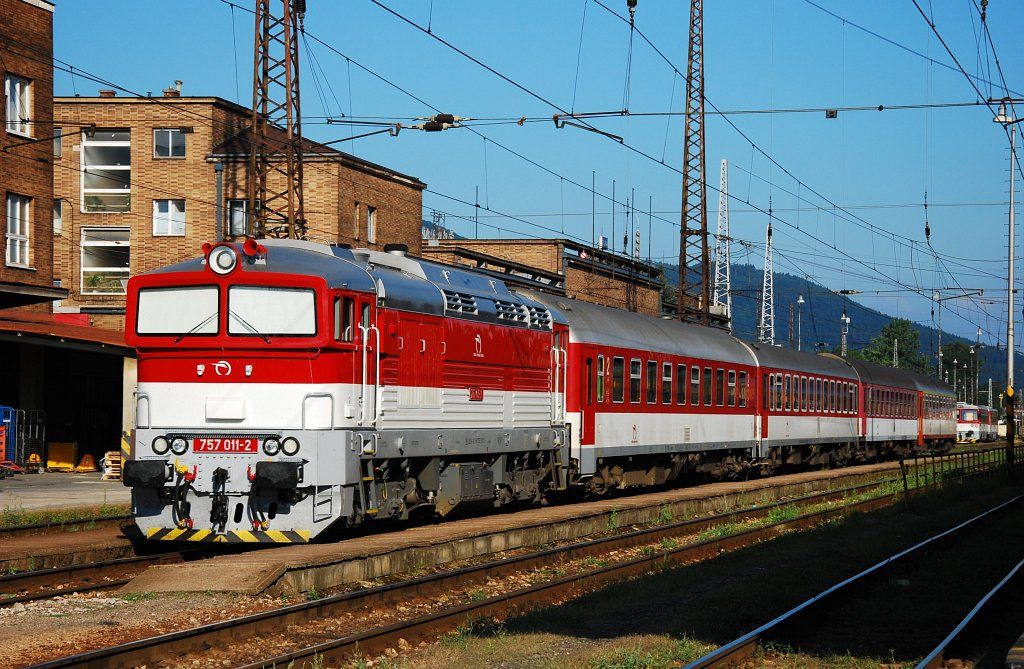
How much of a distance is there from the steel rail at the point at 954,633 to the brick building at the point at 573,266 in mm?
39043

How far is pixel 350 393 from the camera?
53.8 ft

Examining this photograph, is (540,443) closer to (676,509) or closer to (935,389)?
(676,509)

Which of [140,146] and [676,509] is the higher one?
[140,146]

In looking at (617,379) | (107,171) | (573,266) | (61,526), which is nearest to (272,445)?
(61,526)

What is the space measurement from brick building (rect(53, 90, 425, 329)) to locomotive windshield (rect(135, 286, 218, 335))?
30.4 m

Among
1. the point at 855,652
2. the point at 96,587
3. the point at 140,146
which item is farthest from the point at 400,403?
the point at 140,146

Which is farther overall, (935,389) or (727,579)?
(935,389)

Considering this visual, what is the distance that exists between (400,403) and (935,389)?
164ft

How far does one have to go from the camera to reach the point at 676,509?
24.6 metres

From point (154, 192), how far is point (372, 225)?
9679 millimetres

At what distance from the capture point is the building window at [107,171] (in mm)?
52750

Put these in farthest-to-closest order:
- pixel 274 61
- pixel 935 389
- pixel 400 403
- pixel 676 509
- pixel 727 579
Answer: pixel 935 389
pixel 274 61
pixel 676 509
pixel 400 403
pixel 727 579

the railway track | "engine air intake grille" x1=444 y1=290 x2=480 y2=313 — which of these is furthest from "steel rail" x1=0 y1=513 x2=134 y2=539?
the railway track

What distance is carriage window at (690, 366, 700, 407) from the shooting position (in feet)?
103
